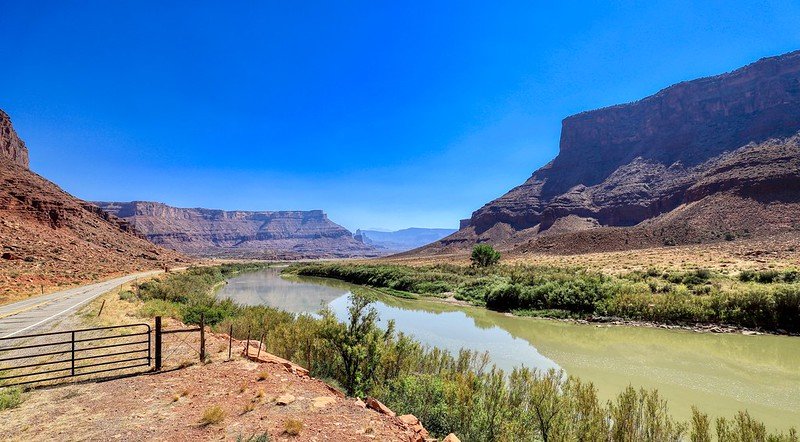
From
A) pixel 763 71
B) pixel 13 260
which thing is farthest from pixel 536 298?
pixel 763 71

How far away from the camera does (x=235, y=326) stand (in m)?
18.3

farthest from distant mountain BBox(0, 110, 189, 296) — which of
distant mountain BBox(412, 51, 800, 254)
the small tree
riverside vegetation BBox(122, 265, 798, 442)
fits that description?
distant mountain BBox(412, 51, 800, 254)

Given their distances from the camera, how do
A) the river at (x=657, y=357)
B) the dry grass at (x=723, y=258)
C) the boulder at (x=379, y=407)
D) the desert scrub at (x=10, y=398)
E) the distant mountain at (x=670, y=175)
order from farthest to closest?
the distant mountain at (x=670, y=175) → the dry grass at (x=723, y=258) → the river at (x=657, y=357) → the boulder at (x=379, y=407) → the desert scrub at (x=10, y=398)

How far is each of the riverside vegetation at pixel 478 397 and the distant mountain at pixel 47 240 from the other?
2924cm

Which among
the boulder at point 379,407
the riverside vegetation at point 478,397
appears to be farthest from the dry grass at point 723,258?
the boulder at point 379,407

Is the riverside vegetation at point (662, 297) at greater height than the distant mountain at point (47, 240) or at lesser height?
lesser

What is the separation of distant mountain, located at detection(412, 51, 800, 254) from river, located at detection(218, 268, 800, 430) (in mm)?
50339

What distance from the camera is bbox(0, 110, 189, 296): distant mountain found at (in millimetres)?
35781

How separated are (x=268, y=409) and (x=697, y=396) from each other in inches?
549

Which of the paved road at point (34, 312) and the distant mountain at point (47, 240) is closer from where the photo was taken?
the paved road at point (34, 312)

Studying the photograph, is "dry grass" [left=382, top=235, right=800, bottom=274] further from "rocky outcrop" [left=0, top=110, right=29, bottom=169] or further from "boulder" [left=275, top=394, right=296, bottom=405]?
"rocky outcrop" [left=0, top=110, right=29, bottom=169]

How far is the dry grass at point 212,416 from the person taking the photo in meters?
7.58

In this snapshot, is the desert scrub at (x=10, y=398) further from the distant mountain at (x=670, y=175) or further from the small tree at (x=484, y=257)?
the distant mountain at (x=670, y=175)

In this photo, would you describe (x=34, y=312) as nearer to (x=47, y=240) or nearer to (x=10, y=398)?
(x=10, y=398)
